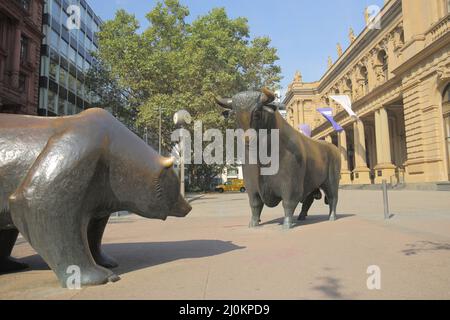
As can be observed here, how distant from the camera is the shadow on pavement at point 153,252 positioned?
4383mm

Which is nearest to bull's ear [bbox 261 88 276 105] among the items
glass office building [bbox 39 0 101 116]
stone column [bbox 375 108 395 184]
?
stone column [bbox 375 108 395 184]

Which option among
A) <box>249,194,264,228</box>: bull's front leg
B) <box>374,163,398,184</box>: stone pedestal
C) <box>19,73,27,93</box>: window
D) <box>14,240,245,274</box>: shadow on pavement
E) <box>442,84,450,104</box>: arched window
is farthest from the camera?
<box>374,163,398,184</box>: stone pedestal

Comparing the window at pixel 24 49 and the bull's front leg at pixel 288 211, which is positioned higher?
the window at pixel 24 49

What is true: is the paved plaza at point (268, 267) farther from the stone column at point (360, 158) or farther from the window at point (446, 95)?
the stone column at point (360, 158)

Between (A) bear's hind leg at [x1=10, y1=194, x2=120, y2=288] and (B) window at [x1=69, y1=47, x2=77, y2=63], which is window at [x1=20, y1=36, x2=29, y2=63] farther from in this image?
(A) bear's hind leg at [x1=10, y1=194, x2=120, y2=288]

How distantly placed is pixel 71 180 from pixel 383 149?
115 feet

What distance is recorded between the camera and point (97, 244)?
424cm

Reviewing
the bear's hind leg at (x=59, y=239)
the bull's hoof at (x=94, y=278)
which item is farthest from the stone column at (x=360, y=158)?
the bear's hind leg at (x=59, y=239)

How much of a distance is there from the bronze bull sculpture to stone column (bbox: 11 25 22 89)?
26.8 m

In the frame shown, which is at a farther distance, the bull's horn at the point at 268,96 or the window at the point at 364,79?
the window at the point at 364,79

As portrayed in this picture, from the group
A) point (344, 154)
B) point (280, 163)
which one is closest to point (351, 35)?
point (344, 154)

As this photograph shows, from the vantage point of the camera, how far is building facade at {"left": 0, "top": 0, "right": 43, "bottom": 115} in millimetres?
27078

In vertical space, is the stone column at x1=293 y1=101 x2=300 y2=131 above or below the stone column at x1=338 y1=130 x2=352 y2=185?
above

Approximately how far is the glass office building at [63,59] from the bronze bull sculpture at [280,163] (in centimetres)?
3160
